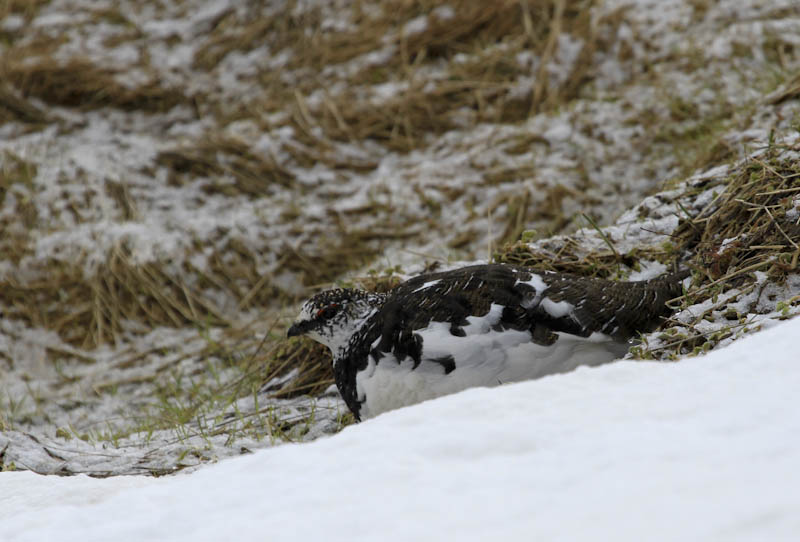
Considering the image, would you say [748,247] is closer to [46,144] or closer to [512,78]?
[512,78]

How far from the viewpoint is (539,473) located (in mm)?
1417

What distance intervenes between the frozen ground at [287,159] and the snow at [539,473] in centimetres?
205

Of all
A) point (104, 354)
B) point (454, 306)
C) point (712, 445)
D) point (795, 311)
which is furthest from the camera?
point (104, 354)

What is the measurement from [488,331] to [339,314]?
2.19 ft

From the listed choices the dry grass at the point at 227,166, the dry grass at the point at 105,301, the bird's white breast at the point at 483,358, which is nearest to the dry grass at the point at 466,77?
the dry grass at the point at 227,166

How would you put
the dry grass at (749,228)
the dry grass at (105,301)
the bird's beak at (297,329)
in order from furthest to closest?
1. the dry grass at (105,301)
2. the bird's beak at (297,329)
3. the dry grass at (749,228)

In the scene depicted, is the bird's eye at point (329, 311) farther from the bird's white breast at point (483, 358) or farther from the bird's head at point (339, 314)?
the bird's white breast at point (483, 358)

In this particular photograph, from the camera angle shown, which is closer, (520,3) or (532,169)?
(532,169)

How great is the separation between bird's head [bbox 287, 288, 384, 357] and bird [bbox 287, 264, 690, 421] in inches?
2.6

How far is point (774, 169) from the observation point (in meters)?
3.11

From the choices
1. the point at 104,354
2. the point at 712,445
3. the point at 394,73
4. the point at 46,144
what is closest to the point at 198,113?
the point at 46,144

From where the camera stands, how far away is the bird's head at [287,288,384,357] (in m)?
2.97

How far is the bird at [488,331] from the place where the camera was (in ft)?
8.41

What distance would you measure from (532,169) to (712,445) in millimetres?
4292
